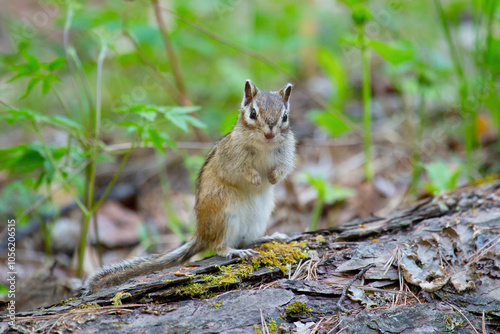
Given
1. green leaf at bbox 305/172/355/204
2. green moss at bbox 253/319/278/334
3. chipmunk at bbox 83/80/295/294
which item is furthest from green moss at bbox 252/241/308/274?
green leaf at bbox 305/172/355/204

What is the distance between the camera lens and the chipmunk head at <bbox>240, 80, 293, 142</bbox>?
3002mm

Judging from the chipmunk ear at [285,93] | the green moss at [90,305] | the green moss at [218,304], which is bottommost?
the green moss at [218,304]

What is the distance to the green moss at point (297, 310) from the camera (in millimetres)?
2215

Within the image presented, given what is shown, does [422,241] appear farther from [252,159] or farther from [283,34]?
[283,34]

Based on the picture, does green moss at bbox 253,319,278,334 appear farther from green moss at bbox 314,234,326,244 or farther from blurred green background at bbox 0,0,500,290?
blurred green background at bbox 0,0,500,290

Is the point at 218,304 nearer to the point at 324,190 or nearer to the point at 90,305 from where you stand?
the point at 90,305

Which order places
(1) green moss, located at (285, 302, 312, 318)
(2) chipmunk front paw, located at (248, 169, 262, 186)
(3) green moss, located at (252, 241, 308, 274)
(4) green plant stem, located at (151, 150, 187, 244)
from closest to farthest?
(1) green moss, located at (285, 302, 312, 318), (3) green moss, located at (252, 241, 308, 274), (2) chipmunk front paw, located at (248, 169, 262, 186), (4) green plant stem, located at (151, 150, 187, 244)

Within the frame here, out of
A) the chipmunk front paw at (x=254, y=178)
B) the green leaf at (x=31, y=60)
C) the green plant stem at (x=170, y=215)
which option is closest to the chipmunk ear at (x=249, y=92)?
the chipmunk front paw at (x=254, y=178)

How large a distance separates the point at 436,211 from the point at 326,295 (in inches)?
49.1

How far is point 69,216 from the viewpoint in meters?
5.12

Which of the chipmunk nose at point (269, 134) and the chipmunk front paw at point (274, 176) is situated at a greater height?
the chipmunk nose at point (269, 134)

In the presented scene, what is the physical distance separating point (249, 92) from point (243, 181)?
2.18ft

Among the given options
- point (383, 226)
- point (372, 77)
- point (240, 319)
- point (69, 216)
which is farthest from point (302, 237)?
point (372, 77)

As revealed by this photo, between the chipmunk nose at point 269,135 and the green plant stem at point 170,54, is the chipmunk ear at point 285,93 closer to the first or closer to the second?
the chipmunk nose at point 269,135
